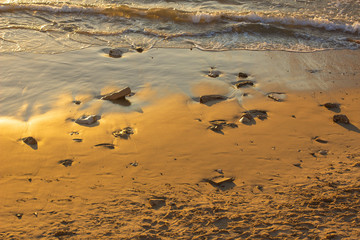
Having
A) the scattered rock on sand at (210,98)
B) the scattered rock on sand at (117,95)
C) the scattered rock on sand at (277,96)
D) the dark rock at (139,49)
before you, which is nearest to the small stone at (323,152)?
the scattered rock on sand at (277,96)

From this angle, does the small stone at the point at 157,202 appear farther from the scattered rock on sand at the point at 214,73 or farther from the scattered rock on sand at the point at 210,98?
the scattered rock on sand at the point at 214,73

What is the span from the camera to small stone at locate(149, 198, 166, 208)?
3885mm

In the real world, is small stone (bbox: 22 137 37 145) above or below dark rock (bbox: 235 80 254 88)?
below

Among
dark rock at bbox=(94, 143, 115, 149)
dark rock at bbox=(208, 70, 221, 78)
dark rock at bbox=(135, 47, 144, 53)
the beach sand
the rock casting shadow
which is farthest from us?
dark rock at bbox=(135, 47, 144, 53)

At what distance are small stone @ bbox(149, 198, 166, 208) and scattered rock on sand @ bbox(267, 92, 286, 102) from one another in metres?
3.01

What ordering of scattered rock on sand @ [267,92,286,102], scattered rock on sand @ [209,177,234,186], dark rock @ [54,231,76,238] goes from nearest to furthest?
dark rock @ [54,231,76,238] < scattered rock on sand @ [209,177,234,186] < scattered rock on sand @ [267,92,286,102]

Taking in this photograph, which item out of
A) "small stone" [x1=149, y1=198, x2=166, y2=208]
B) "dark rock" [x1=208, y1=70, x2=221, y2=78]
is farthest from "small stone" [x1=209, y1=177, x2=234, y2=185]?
"dark rock" [x1=208, y1=70, x2=221, y2=78]

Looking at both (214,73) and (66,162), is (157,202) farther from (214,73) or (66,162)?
(214,73)

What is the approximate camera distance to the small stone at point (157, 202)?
3.88 meters

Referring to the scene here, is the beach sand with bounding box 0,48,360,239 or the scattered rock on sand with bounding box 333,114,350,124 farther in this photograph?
the scattered rock on sand with bounding box 333,114,350,124

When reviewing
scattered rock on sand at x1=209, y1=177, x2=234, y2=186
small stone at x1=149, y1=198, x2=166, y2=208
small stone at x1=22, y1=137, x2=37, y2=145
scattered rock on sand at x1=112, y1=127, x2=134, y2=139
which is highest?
scattered rock on sand at x1=209, y1=177, x2=234, y2=186

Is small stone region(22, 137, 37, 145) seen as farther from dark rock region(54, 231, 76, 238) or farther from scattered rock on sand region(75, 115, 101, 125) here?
dark rock region(54, 231, 76, 238)

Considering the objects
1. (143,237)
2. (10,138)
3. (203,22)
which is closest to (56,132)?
(10,138)

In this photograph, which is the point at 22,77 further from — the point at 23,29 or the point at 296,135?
the point at 296,135
